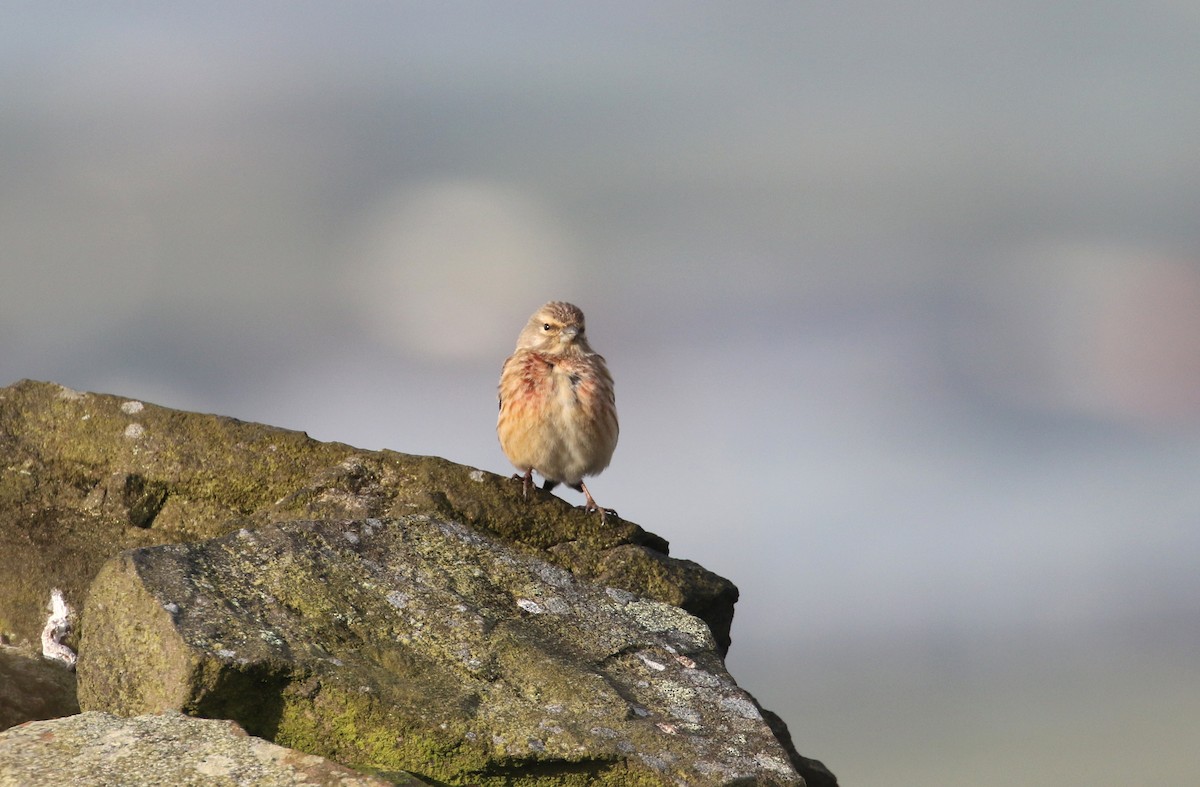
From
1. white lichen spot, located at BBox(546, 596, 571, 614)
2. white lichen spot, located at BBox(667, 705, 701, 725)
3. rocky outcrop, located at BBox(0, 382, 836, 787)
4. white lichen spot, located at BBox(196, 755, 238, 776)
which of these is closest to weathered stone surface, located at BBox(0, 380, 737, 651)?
rocky outcrop, located at BBox(0, 382, 836, 787)

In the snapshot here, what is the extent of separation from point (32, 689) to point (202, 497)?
5.38 feet

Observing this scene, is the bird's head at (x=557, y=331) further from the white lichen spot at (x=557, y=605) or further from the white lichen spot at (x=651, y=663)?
the white lichen spot at (x=651, y=663)

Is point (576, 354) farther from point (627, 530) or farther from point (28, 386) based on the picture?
point (28, 386)

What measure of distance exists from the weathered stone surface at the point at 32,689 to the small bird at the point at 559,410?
3315 millimetres

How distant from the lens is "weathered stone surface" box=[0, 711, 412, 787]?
439 cm

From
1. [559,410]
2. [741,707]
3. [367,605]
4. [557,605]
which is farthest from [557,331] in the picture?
[741,707]

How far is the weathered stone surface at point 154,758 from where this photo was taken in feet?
14.4

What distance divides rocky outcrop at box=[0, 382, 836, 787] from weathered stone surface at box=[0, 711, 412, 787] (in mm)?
292

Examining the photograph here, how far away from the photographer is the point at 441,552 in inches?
255

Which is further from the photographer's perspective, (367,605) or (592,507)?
(592,507)

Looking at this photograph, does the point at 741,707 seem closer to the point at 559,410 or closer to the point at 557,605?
the point at 557,605

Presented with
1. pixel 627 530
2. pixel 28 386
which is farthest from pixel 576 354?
pixel 28 386

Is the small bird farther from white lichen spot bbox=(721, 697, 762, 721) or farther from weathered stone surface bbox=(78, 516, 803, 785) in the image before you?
white lichen spot bbox=(721, 697, 762, 721)

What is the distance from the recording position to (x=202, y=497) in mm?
7777
